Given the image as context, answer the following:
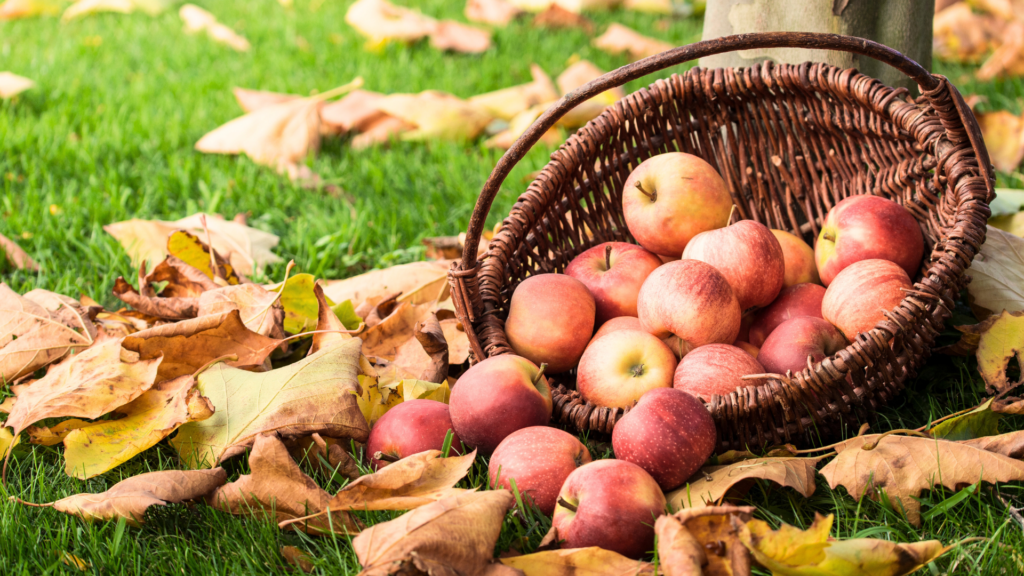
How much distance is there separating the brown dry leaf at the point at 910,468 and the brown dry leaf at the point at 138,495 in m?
1.02

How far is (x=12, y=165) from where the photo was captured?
2867mm

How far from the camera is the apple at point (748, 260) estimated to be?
1.61 m

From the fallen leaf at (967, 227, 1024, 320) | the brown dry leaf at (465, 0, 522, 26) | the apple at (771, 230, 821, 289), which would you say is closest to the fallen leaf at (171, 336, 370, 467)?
the apple at (771, 230, 821, 289)

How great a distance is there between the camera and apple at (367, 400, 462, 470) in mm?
1391

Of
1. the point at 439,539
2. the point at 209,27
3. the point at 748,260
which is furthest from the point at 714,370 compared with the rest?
the point at 209,27

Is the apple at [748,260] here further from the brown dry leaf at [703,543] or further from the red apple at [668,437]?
the brown dry leaf at [703,543]

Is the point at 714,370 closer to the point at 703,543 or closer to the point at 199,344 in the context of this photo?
the point at 703,543

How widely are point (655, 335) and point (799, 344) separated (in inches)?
11.4

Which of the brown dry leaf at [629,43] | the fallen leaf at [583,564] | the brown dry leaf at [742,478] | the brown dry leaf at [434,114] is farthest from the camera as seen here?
the brown dry leaf at [629,43]

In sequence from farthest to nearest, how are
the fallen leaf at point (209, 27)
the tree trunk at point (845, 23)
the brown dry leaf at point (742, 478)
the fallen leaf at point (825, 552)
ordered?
the fallen leaf at point (209, 27)
the tree trunk at point (845, 23)
the brown dry leaf at point (742, 478)
the fallen leaf at point (825, 552)

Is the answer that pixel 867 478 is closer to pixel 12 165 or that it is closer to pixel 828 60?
pixel 828 60

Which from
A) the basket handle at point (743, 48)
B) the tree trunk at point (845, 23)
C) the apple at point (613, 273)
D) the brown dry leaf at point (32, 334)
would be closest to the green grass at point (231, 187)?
the brown dry leaf at point (32, 334)

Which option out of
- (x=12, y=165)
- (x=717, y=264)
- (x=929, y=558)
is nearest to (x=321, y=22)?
(x=12, y=165)

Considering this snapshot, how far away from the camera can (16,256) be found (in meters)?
2.25
